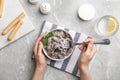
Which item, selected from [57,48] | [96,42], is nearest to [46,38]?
[57,48]

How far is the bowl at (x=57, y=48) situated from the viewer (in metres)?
1.19

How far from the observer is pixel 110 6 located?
1.24 m

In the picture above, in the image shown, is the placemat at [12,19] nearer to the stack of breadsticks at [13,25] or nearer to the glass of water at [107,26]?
the stack of breadsticks at [13,25]

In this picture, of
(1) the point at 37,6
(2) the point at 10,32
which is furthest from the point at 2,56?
(1) the point at 37,6

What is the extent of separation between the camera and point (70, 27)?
1235 mm

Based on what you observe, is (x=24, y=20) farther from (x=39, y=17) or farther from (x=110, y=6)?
(x=110, y=6)

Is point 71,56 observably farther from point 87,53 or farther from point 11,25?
point 11,25

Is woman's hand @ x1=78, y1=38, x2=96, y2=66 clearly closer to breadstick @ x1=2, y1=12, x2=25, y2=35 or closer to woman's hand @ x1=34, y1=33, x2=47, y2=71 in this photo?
woman's hand @ x1=34, y1=33, x2=47, y2=71

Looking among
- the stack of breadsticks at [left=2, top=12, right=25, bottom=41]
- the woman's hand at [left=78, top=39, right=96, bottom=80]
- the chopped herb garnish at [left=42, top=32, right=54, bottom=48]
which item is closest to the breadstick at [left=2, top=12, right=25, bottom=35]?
the stack of breadsticks at [left=2, top=12, right=25, bottom=41]

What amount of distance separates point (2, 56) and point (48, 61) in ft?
0.51

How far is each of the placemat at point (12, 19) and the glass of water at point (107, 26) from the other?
22cm

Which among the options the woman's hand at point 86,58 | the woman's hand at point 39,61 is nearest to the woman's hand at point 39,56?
the woman's hand at point 39,61

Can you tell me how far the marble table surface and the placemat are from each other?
0.02 m

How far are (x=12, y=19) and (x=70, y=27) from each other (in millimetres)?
196
